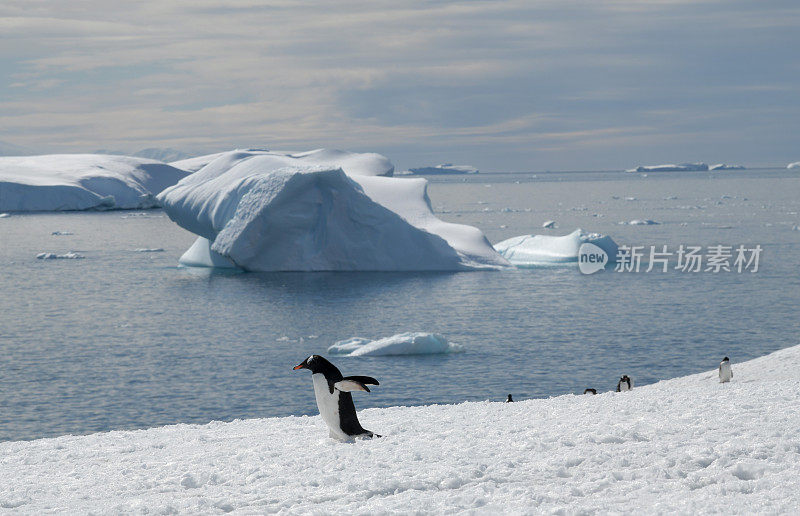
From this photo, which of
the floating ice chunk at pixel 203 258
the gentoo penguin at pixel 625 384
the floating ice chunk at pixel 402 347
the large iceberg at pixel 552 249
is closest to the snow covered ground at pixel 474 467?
the gentoo penguin at pixel 625 384

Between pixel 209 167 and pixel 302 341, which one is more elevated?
pixel 209 167

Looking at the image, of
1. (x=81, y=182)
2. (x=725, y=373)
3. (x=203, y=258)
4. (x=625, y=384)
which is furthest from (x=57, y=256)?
(x=81, y=182)

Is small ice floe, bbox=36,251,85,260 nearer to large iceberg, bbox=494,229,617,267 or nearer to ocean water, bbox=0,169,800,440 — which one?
ocean water, bbox=0,169,800,440

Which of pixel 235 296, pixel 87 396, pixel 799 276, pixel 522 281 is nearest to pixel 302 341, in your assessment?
pixel 87 396

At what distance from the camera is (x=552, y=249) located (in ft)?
114

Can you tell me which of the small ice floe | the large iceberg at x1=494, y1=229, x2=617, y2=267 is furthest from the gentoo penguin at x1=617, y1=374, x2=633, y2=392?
the small ice floe

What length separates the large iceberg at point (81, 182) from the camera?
255ft

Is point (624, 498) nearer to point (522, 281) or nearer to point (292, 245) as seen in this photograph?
point (522, 281)

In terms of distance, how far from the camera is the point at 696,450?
18.9 ft

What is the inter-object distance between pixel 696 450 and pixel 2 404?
11.7m

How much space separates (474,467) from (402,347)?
11847mm

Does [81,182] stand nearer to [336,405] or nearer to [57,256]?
[57,256]

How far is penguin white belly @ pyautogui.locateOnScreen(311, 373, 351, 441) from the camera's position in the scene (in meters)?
7.03

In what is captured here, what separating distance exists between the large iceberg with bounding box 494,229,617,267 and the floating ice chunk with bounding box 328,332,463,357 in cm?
1690
